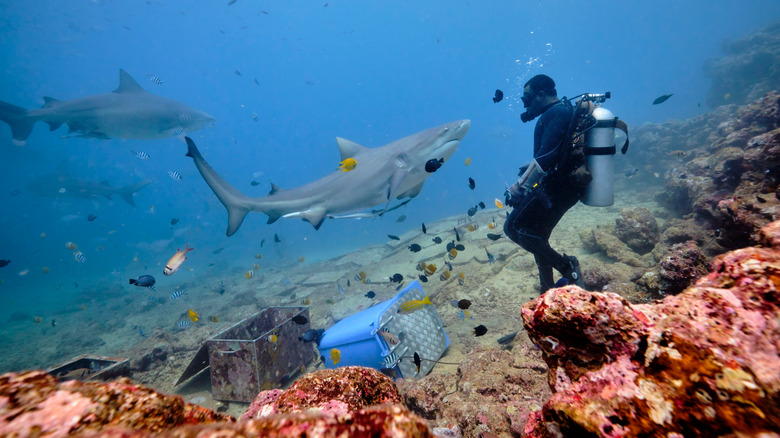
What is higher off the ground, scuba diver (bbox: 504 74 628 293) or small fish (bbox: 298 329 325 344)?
scuba diver (bbox: 504 74 628 293)

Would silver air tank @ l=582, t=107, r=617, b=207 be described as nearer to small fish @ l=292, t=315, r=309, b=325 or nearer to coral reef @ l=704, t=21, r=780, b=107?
small fish @ l=292, t=315, r=309, b=325

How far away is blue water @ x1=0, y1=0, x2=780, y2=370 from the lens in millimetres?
53531

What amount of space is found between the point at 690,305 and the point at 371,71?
16617cm

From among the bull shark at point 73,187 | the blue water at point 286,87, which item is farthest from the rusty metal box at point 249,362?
the bull shark at point 73,187

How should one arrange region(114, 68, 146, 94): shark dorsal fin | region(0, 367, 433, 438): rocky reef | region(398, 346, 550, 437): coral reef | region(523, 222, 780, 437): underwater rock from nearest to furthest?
region(0, 367, 433, 438): rocky reef, region(523, 222, 780, 437): underwater rock, region(398, 346, 550, 437): coral reef, region(114, 68, 146, 94): shark dorsal fin

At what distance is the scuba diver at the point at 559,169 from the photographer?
459 centimetres

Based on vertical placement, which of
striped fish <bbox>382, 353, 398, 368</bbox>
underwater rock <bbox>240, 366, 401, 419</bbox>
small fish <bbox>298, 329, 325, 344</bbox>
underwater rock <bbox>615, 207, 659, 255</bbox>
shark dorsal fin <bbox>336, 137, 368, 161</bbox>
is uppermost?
shark dorsal fin <bbox>336, 137, 368, 161</bbox>

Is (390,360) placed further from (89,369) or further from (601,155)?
(89,369)

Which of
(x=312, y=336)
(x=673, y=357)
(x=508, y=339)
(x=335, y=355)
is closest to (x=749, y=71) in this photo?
(x=508, y=339)

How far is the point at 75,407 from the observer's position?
921 millimetres

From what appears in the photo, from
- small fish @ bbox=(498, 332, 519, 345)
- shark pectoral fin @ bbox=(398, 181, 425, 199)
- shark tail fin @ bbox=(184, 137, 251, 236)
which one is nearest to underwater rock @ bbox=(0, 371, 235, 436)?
small fish @ bbox=(498, 332, 519, 345)

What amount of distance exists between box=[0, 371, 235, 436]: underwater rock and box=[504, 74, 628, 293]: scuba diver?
483 centimetres

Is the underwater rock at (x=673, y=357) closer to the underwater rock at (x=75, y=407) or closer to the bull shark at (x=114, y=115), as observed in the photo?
the underwater rock at (x=75, y=407)

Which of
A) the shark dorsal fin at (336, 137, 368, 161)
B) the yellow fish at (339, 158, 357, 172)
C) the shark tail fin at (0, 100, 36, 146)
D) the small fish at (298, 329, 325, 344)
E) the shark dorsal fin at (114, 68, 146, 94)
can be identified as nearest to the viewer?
the small fish at (298, 329, 325, 344)
